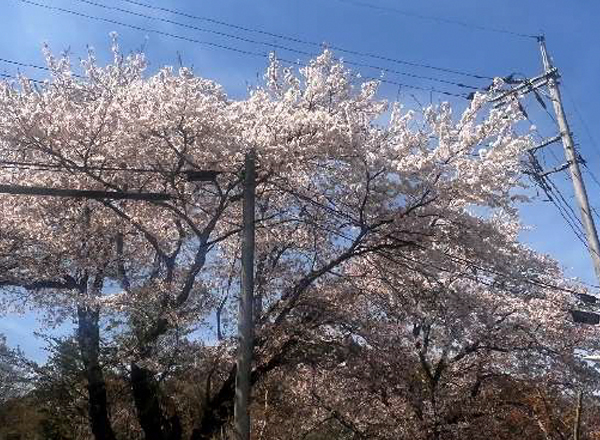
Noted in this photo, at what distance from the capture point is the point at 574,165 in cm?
1413

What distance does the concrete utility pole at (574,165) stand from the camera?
43.3 feet

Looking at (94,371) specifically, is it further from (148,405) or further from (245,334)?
(245,334)

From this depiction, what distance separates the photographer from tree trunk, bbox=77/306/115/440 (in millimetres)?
12281

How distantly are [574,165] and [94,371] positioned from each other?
1048 centimetres

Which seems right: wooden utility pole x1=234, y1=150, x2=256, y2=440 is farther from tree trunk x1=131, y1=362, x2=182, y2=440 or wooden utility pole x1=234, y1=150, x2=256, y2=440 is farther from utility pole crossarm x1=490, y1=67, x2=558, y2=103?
utility pole crossarm x1=490, y1=67, x2=558, y2=103

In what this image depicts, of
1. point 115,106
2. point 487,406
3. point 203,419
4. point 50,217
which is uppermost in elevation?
point 115,106

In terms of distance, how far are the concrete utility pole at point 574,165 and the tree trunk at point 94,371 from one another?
9.60 meters

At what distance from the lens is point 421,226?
1186 cm

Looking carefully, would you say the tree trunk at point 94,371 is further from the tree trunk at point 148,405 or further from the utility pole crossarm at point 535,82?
the utility pole crossarm at point 535,82

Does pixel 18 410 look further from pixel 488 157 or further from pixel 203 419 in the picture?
pixel 488 157

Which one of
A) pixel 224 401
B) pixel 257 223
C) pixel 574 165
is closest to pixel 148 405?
pixel 224 401

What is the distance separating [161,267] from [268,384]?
4.67 metres

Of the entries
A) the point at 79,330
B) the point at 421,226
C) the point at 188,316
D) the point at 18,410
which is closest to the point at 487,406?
the point at 421,226

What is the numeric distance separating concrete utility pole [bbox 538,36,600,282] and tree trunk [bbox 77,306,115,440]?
9.60m
